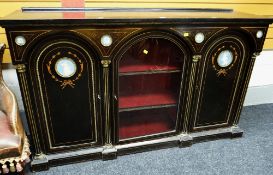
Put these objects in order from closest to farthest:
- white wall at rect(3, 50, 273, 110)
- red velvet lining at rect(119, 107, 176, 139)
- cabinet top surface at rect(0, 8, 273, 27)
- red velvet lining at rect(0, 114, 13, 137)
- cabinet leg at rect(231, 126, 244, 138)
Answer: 1. cabinet top surface at rect(0, 8, 273, 27)
2. red velvet lining at rect(0, 114, 13, 137)
3. red velvet lining at rect(119, 107, 176, 139)
4. cabinet leg at rect(231, 126, 244, 138)
5. white wall at rect(3, 50, 273, 110)

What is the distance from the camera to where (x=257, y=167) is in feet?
5.83

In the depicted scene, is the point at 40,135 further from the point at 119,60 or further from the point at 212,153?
the point at 212,153

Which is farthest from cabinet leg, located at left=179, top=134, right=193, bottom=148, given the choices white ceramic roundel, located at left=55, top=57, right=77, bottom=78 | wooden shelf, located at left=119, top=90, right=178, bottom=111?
white ceramic roundel, located at left=55, top=57, right=77, bottom=78

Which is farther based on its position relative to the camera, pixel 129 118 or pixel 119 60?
pixel 129 118

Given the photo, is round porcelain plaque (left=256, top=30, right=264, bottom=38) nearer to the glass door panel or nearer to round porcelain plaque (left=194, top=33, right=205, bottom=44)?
round porcelain plaque (left=194, top=33, right=205, bottom=44)

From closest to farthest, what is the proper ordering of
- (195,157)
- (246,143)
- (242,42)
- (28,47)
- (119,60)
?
1. (28,47)
2. (119,60)
3. (242,42)
4. (195,157)
5. (246,143)

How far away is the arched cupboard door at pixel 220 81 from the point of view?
1675 mm

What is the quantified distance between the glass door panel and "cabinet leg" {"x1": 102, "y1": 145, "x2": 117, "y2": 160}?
0.10m

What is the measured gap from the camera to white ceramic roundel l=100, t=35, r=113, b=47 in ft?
4.57

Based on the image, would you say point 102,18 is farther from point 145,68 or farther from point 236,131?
point 236,131

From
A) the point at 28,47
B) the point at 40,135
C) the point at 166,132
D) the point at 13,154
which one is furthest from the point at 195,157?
the point at 28,47

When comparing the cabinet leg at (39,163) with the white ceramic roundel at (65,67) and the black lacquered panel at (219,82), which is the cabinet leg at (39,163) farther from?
the black lacquered panel at (219,82)

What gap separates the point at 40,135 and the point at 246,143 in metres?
1.59

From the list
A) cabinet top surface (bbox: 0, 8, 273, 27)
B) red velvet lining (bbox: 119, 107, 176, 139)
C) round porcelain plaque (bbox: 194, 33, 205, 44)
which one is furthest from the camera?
red velvet lining (bbox: 119, 107, 176, 139)
